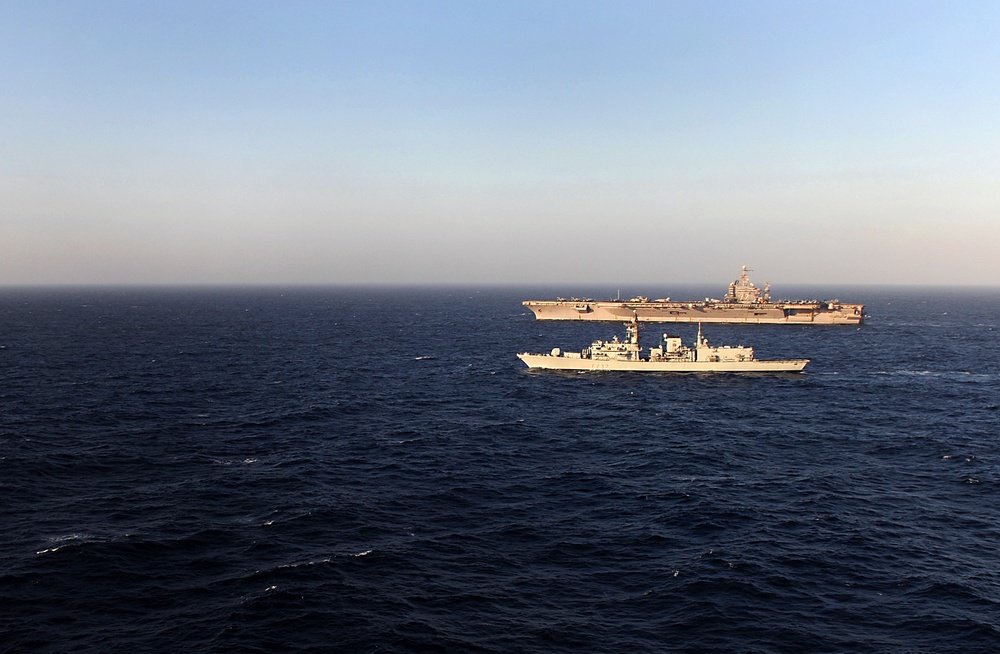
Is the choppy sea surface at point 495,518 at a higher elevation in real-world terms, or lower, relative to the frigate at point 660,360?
lower

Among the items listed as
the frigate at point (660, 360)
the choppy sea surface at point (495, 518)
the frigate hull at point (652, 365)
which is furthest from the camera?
the frigate at point (660, 360)

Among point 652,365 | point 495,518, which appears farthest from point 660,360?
point 495,518

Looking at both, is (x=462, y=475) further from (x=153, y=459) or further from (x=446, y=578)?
(x=153, y=459)

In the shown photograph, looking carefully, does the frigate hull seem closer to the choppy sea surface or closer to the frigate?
the frigate

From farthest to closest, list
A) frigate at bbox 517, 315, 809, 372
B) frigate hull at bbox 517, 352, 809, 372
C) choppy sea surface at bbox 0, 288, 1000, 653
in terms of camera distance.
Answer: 1. frigate at bbox 517, 315, 809, 372
2. frigate hull at bbox 517, 352, 809, 372
3. choppy sea surface at bbox 0, 288, 1000, 653

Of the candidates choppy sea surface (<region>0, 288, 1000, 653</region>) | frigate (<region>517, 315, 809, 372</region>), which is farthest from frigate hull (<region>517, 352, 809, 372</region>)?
choppy sea surface (<region>0, 288, 1000, 653</region>)

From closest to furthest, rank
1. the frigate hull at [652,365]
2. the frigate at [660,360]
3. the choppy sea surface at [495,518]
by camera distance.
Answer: the choppy sea surface at [495,518], the frigate hull at [652,365], the frigate at [660,360]

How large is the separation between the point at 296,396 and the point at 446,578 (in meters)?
58.7

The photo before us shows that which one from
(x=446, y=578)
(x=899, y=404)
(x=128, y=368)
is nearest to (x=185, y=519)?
(x=446, y=578)

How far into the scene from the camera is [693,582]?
122 feet

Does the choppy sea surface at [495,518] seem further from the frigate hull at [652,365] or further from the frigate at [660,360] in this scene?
the frigate at [660,360]

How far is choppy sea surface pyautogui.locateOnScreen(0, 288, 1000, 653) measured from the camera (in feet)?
108

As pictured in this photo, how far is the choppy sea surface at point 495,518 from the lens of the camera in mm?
32781

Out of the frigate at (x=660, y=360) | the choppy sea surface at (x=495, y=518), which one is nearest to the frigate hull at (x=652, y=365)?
the frigate at (x=660, y=360)
